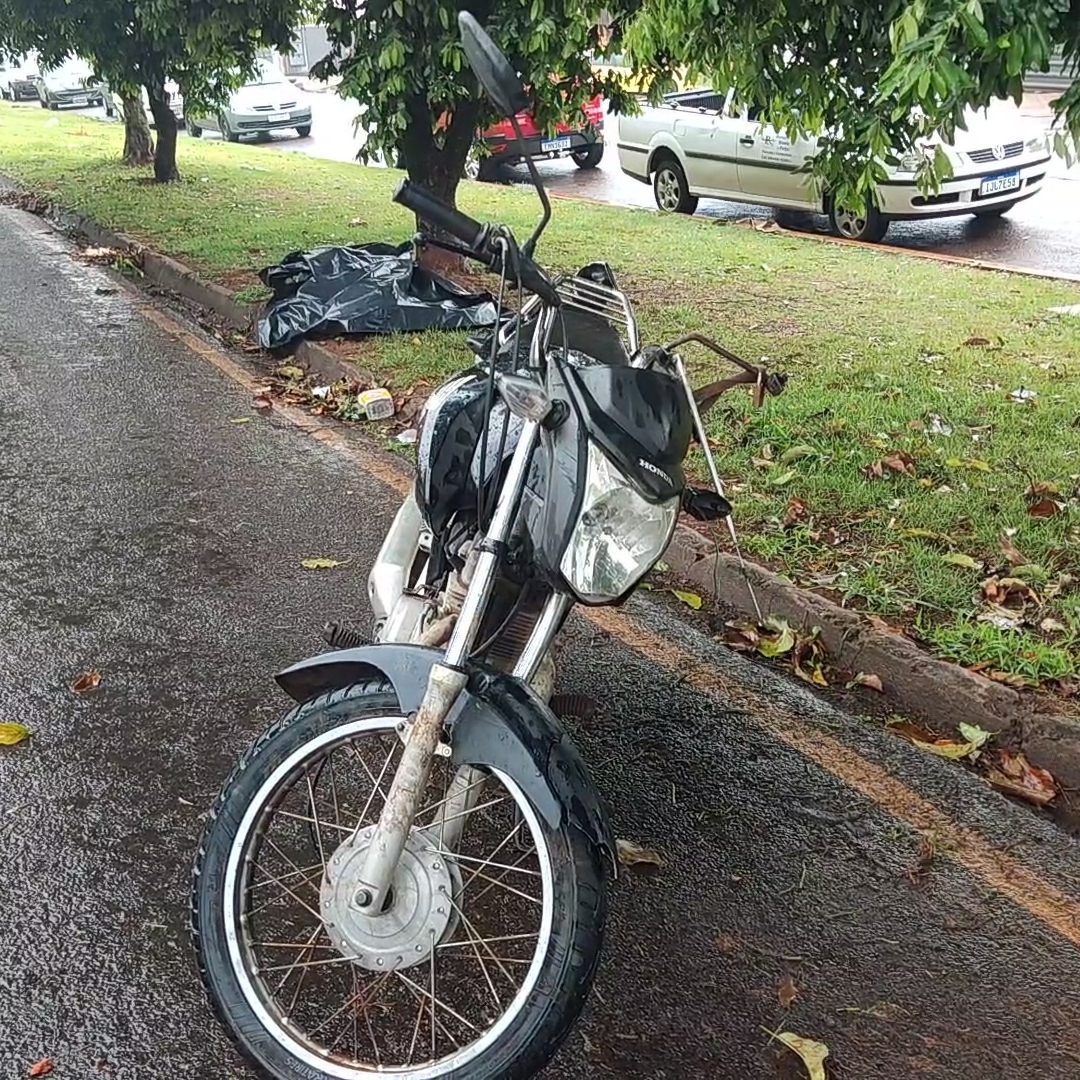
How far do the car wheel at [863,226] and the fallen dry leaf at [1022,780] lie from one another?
28.4ft

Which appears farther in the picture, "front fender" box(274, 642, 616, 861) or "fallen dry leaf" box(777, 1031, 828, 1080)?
"fallen dry leaf" box(777, 1031, 828, 1080)

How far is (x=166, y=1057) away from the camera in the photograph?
2.34 metres

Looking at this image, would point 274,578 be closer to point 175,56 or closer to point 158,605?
point 158,605

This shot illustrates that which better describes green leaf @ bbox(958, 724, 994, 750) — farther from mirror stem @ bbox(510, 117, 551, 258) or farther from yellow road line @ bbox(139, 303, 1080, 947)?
mirror stem @ bbox(510, 117, 551, 258)

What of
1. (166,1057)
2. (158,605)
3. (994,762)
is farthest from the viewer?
(158,605)

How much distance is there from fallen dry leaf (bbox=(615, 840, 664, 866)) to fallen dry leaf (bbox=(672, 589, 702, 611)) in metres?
1.38

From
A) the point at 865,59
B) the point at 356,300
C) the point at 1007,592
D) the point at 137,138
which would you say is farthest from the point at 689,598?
the point at 137,138

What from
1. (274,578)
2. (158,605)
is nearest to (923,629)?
(274,578)

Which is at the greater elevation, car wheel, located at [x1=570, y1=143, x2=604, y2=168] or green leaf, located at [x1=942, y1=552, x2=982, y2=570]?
car wheel, located at [x1=570, y1=143, x2=604, y2=168]

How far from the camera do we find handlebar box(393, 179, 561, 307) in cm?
191

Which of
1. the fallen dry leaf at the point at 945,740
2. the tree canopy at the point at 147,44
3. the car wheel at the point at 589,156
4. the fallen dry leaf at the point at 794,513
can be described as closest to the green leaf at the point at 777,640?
the fallen dry leaf at the point at 945,740

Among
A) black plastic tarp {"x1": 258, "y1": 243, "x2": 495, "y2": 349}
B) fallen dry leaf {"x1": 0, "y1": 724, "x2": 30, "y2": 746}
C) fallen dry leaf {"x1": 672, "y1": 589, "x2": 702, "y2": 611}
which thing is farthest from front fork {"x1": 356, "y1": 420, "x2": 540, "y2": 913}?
black plastic tarp {"x1": 258, "y1": 243, "x2": 495, "y2": 349}

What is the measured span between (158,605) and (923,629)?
2542 mm

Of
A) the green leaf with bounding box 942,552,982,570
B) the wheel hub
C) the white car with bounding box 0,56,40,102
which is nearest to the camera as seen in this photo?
the wheel hub
